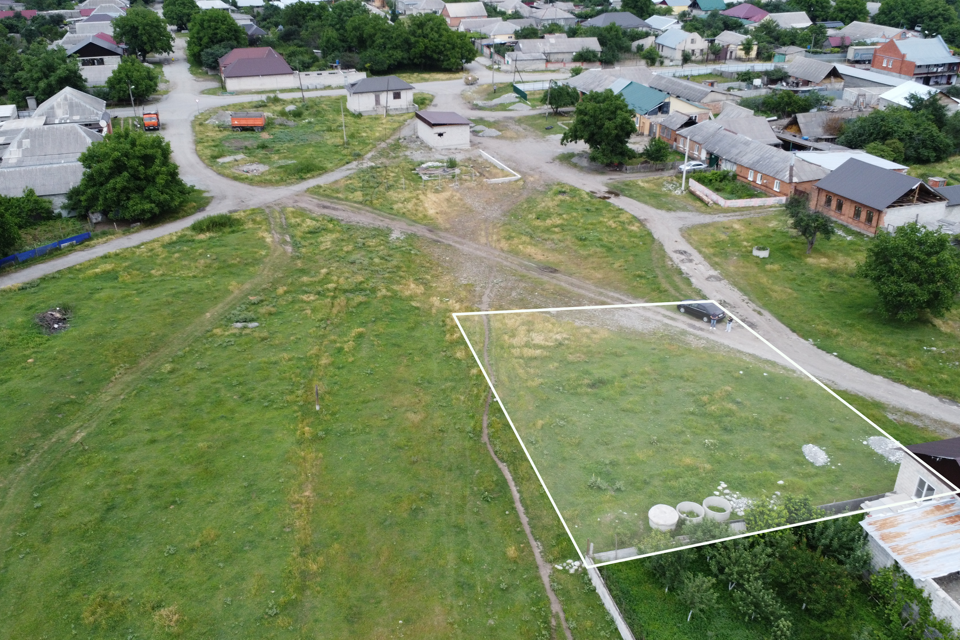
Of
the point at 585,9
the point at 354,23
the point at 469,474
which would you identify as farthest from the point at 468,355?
the point at 585,9

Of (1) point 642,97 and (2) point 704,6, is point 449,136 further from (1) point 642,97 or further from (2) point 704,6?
(2) point 704,6

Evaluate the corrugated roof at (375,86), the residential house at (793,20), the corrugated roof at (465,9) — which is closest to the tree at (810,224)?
the corrugated roof at (375,86)

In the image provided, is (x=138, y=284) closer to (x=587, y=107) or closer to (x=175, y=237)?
(x=175, y=237)

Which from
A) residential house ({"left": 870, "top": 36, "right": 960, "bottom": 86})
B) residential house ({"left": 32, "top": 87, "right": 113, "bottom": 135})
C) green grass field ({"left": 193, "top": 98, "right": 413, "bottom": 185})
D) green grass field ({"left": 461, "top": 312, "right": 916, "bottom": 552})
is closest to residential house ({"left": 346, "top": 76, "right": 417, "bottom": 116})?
green grass field ({"left": 193, "top": 98, "right": 413, "bottom": 185})

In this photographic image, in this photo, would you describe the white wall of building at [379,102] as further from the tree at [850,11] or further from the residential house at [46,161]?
the tree at [850,11]

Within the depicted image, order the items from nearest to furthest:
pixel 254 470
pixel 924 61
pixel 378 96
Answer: pixel 254 470
pixel 378 96
pixel 924 61

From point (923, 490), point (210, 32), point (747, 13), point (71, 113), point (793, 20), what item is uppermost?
point (747, 13)

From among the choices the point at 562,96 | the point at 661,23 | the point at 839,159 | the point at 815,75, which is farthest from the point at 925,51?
the point at 839,159
